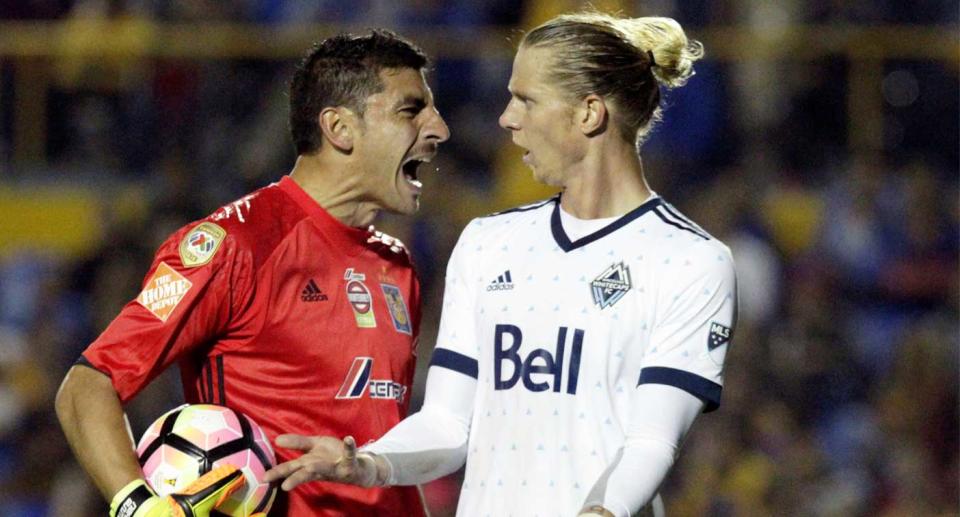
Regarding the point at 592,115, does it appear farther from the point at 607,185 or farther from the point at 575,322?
the point at 575,322

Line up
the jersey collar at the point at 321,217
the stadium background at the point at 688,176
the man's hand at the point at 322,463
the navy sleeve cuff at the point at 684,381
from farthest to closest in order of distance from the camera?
the stadium background at the point at 688,176, the jersey collar at the point at 321,217, the navy sleeve cuff at the point at 684,381, the man's hand at the point at 322,463

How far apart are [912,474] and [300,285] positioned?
16.6ft

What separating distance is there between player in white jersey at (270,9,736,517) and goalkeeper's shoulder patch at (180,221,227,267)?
2.08ft

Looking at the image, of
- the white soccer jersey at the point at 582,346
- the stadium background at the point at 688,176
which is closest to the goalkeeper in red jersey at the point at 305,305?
the white soccer jersey at the point at 582,346

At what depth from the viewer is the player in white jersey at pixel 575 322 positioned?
3742 mm

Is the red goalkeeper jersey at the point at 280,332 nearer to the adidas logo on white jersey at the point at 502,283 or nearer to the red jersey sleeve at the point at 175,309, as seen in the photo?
the red jersey sleeve at the point at 175,309

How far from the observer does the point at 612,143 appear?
4.00 metres

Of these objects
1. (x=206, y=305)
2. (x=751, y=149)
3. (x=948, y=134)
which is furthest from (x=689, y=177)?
(x=206, y=305)

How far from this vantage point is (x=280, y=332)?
434cm

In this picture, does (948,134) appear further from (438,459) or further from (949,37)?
(438,459)

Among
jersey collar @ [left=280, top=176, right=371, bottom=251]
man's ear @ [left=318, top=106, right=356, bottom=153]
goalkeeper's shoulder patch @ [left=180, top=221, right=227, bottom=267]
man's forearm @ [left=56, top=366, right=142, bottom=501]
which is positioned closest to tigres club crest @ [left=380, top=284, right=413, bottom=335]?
jersey collar @ [left=280, top=176, right=371, bottom=251]

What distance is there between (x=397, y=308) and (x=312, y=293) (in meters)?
0.31

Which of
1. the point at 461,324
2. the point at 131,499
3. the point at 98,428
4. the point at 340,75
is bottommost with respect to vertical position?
the point at 131,499

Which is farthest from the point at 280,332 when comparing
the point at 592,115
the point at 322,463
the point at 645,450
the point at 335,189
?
the point at 645,450
